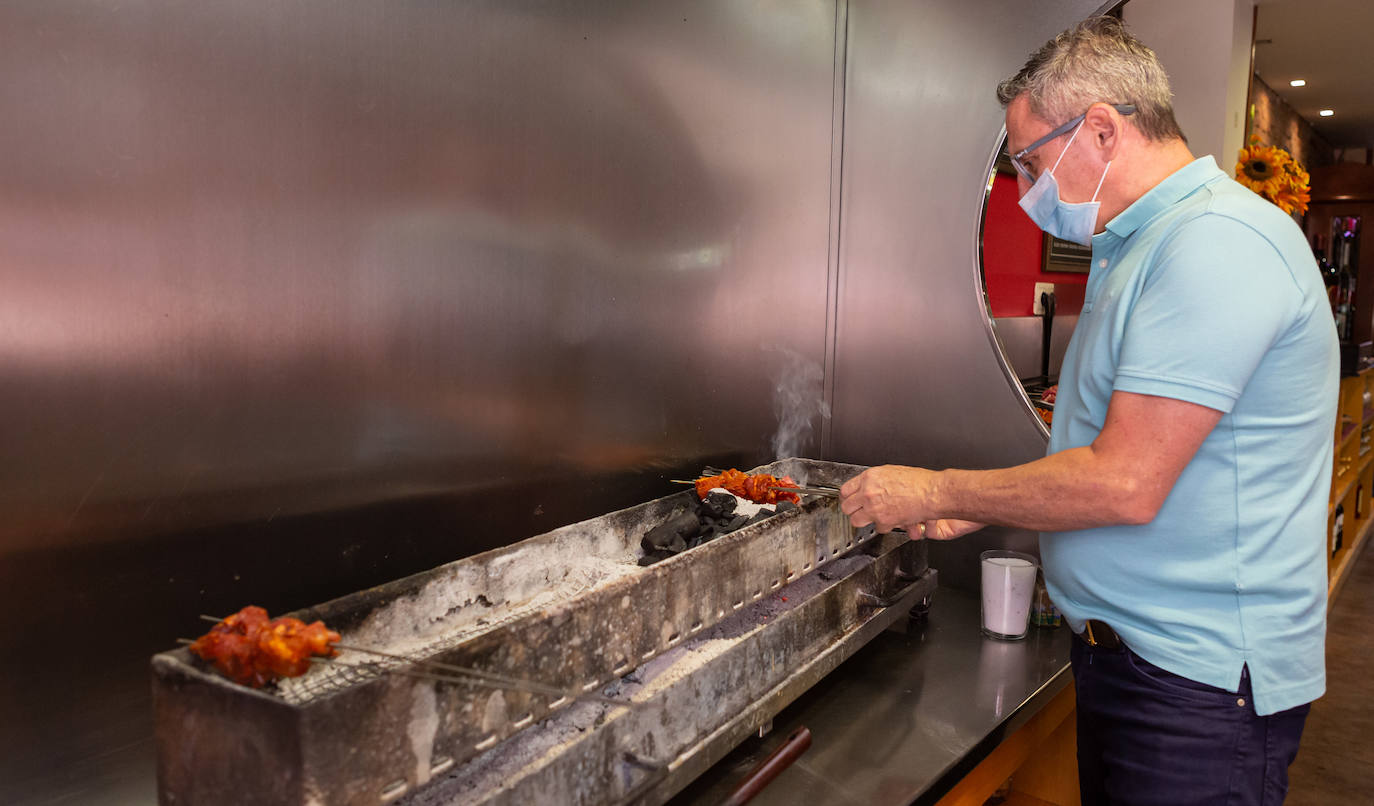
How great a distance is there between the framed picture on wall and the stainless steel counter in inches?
96.6

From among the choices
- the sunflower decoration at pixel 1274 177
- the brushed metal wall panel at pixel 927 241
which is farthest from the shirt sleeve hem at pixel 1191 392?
the sunflower decoration at pixel 1274 177

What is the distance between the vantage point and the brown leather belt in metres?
1.58

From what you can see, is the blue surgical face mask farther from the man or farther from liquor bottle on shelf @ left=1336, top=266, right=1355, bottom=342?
liquor bottle on shelf @ left=1336, top=266, right=1355, bottom=342

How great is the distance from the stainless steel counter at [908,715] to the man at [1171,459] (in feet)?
0.93

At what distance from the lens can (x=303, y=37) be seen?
1.56 metres

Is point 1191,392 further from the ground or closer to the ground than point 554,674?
further from the ground

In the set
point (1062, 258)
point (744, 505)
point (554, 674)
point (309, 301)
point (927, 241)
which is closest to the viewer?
point (554, 674)

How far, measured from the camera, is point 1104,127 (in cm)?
155

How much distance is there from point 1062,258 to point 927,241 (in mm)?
2135

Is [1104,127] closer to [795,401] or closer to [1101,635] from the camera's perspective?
[1101,635]

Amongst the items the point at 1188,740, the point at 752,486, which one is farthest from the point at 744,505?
the point at 1188,740

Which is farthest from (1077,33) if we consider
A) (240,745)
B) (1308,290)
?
(240,745)

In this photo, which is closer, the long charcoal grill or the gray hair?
the long charcoal grill

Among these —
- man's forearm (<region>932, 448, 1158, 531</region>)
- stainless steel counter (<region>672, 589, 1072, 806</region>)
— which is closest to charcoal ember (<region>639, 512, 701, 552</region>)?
stainless steel counter (<region>672, 589, 1072, 806</region>)
